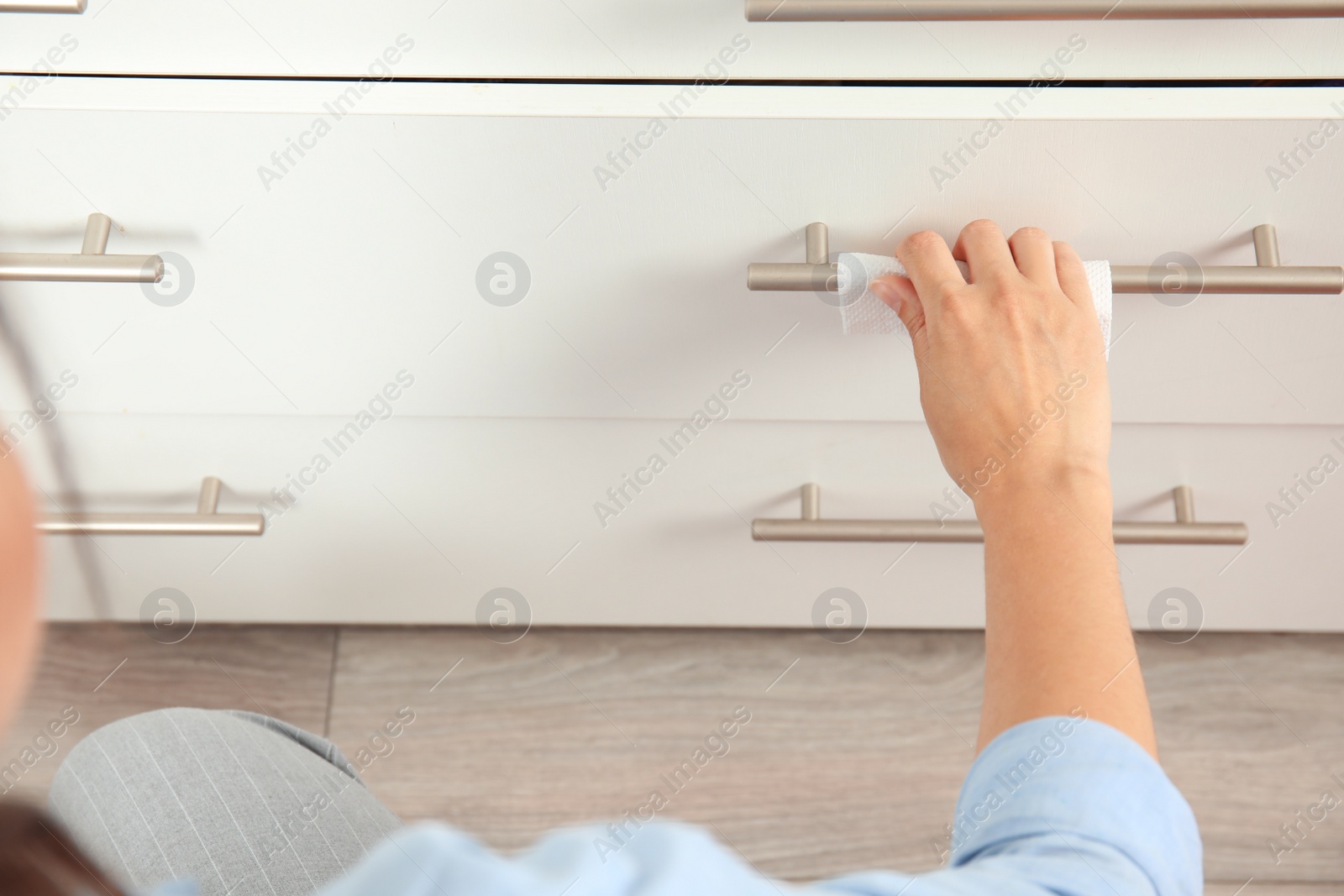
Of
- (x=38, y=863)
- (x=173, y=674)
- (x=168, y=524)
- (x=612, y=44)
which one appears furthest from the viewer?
(x=173, y=674)

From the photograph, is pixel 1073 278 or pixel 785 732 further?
pixel 785 732

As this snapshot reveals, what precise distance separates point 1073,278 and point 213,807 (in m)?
0.47

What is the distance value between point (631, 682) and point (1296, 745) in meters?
0.55

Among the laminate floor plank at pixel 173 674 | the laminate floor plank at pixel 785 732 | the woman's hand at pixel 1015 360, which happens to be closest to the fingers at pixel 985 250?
the woman's hand at pixel 1015 360

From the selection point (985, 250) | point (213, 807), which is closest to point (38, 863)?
point (213, 807)

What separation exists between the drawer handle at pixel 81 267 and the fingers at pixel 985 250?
33 cm

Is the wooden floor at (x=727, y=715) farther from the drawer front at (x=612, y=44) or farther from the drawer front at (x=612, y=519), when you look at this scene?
the drawer front at (x=612, y=44)

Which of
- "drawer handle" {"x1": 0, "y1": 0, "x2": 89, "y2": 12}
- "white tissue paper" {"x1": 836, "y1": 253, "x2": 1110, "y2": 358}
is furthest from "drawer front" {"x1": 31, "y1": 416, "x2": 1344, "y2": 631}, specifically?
"drawer handle" {"x1": 0, "y1": 0, "x2": 89, "y2": 12}

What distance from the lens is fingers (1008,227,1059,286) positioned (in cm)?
41

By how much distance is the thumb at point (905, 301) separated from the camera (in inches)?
16.4

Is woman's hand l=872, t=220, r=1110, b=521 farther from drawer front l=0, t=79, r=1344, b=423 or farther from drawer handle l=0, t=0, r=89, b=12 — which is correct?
drawer handle l=0, t=0, r=89, b=12

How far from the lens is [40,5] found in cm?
36

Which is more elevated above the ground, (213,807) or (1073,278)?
(1073,278)

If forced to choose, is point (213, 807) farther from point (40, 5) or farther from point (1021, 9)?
point (1021, 9)
